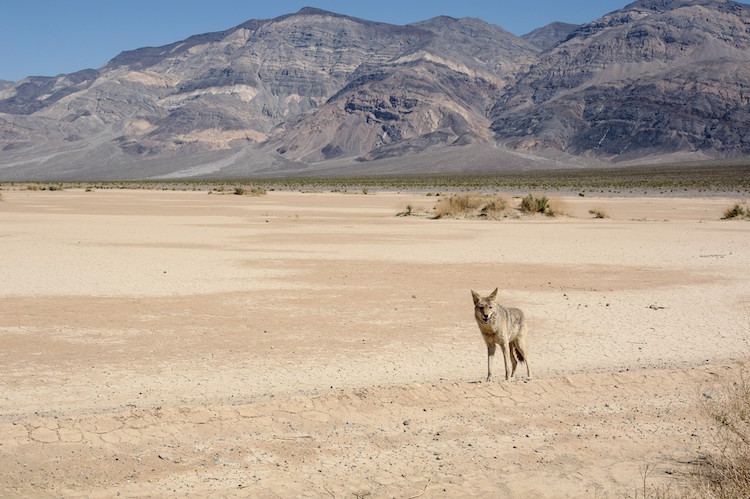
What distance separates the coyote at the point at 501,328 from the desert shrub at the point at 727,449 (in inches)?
80.1

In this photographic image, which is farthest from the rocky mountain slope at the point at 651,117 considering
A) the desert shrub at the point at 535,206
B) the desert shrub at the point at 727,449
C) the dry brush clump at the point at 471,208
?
the desert shrub at the point at 727,449

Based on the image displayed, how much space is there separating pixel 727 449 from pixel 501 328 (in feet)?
8.41

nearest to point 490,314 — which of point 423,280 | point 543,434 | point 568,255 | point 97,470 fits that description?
point 543,434

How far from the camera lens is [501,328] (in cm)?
845

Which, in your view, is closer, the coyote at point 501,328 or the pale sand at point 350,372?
the pale sand at point 350,372

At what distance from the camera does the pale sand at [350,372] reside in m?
6.52

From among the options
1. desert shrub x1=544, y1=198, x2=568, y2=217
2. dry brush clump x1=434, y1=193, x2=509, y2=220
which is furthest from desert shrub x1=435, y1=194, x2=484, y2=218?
desert shrub x1=544, y1=198, x2=568, y2=217

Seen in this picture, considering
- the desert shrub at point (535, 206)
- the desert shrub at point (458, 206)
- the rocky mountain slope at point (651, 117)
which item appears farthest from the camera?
the rocky mountain slope at point (651, 117)

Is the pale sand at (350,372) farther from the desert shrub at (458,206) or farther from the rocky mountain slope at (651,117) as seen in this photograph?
the rocky mountain slope at (651,117)

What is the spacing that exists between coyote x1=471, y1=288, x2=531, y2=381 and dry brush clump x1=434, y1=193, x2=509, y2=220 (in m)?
27.3

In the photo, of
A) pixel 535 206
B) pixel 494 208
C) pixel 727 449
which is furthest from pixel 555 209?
pixel 727 449

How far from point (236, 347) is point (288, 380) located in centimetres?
191

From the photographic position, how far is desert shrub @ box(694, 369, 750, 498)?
5336 millimetres

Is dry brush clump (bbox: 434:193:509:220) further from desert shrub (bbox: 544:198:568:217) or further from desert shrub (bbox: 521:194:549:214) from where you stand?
desert shrub (bbox: 544:198:568:217)
